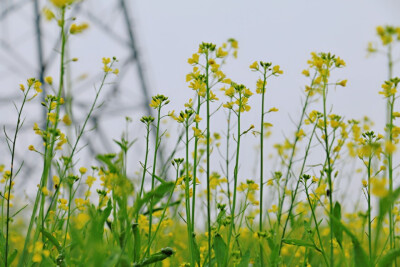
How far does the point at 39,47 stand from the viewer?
4949 millimetres

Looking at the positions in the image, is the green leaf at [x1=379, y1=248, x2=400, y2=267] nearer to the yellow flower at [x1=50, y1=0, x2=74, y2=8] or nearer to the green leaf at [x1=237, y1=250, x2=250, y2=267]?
the green leaf at [x1=237, y1=250, x2=250, y2=267]

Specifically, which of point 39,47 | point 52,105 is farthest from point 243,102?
point 39,47

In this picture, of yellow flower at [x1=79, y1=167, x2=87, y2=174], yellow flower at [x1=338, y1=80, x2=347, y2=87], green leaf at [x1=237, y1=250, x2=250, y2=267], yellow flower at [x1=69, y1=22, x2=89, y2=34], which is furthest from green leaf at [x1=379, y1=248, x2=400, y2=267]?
yellow flower at [x1=79, y1=167, x2=87, y2=174]

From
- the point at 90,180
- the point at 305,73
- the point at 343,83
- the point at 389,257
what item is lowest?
the point at 389,257

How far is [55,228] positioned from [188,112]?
1.79 ft

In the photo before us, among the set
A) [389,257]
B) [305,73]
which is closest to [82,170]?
[305,73]

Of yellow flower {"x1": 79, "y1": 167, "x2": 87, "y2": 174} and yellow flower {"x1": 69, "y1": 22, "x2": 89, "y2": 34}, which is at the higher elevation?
yellow flower {"x1": 69, "y1": 22, "x2": 89, "y2": 34}

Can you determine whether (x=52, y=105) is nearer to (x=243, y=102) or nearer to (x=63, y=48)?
(x=63, y=48)

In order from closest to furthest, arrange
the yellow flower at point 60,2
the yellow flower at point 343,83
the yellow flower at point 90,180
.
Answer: the yellow flower at point 60,2
the yellow flower at point 343,83
the yellow flower at point 90,180

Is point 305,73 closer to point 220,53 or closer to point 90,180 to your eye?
point 220,53

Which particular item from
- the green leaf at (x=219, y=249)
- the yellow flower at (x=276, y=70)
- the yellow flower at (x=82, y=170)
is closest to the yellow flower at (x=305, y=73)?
the yellow flower at (x=276, y=70)

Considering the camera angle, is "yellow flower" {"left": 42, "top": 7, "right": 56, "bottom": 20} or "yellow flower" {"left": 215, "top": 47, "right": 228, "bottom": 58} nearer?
"yellow flower" {"left": 42, "top": 7, "right": 56, "bottom": 20}

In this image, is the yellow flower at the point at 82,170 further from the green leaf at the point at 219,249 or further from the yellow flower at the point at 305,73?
the yellow flower at the point at 305,73

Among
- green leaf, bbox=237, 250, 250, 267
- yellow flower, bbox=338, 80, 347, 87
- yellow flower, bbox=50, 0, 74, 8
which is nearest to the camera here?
yellow flower, bbox=50, 0, 74, 8
